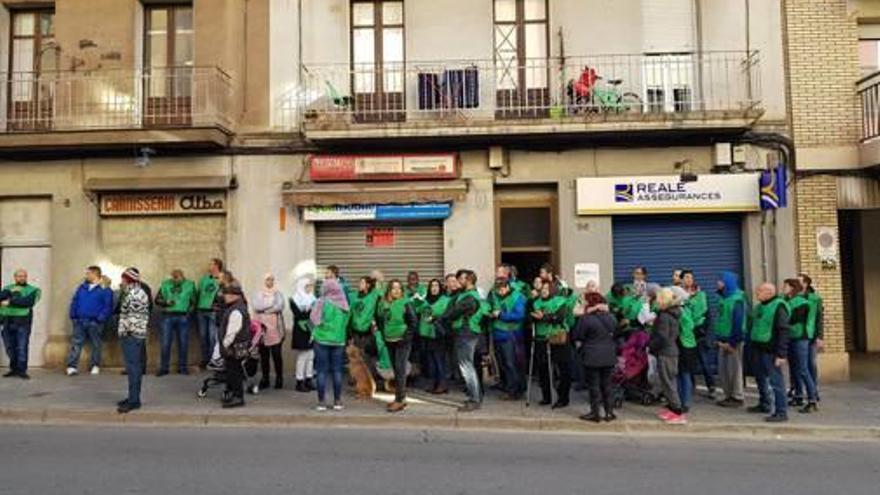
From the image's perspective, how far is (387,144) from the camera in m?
14.0

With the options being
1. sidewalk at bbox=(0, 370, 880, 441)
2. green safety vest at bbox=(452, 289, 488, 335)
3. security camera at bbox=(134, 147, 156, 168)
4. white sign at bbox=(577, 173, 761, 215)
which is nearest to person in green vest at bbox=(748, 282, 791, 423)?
sidewalk at bbox=(0, 370, 880, 441)

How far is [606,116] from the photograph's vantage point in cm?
1333

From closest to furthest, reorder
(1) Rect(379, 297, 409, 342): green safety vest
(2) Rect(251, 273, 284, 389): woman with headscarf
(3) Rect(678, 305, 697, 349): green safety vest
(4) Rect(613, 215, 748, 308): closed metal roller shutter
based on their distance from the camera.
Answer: (3) Rect(678, 305, 697, 349): green safety vest < (1) Rect(379, 297, 409, 342): green safety vest < (2) Rect(251, 273, 284, 389): woman with headscarf < (4) Rect(613, 215, 748, 308): closed metal roller shutter

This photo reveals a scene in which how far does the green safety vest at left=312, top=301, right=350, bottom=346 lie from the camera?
→ 10.4 meters

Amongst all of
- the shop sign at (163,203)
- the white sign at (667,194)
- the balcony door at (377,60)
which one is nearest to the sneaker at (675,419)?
the white sign at (667,194)

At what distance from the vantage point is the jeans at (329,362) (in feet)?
34.4

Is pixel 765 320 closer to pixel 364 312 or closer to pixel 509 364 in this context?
pixel 509 364

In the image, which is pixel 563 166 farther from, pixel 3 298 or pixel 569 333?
pixel 3 298

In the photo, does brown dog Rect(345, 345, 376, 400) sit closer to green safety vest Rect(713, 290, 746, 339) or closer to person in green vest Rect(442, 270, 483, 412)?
person in green vest Rect(442, 270, 483, 412)

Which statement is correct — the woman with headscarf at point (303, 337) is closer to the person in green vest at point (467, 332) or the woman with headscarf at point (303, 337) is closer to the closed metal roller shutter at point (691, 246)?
the person in green vest at point (467, 332)

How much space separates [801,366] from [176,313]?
9940 mm

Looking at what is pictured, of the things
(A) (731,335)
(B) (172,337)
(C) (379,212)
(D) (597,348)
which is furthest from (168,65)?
(A) (731,335)

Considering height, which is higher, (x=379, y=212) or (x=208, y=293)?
(x=379, y=212)

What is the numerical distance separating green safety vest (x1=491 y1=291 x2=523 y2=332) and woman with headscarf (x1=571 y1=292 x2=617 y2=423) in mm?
1263
